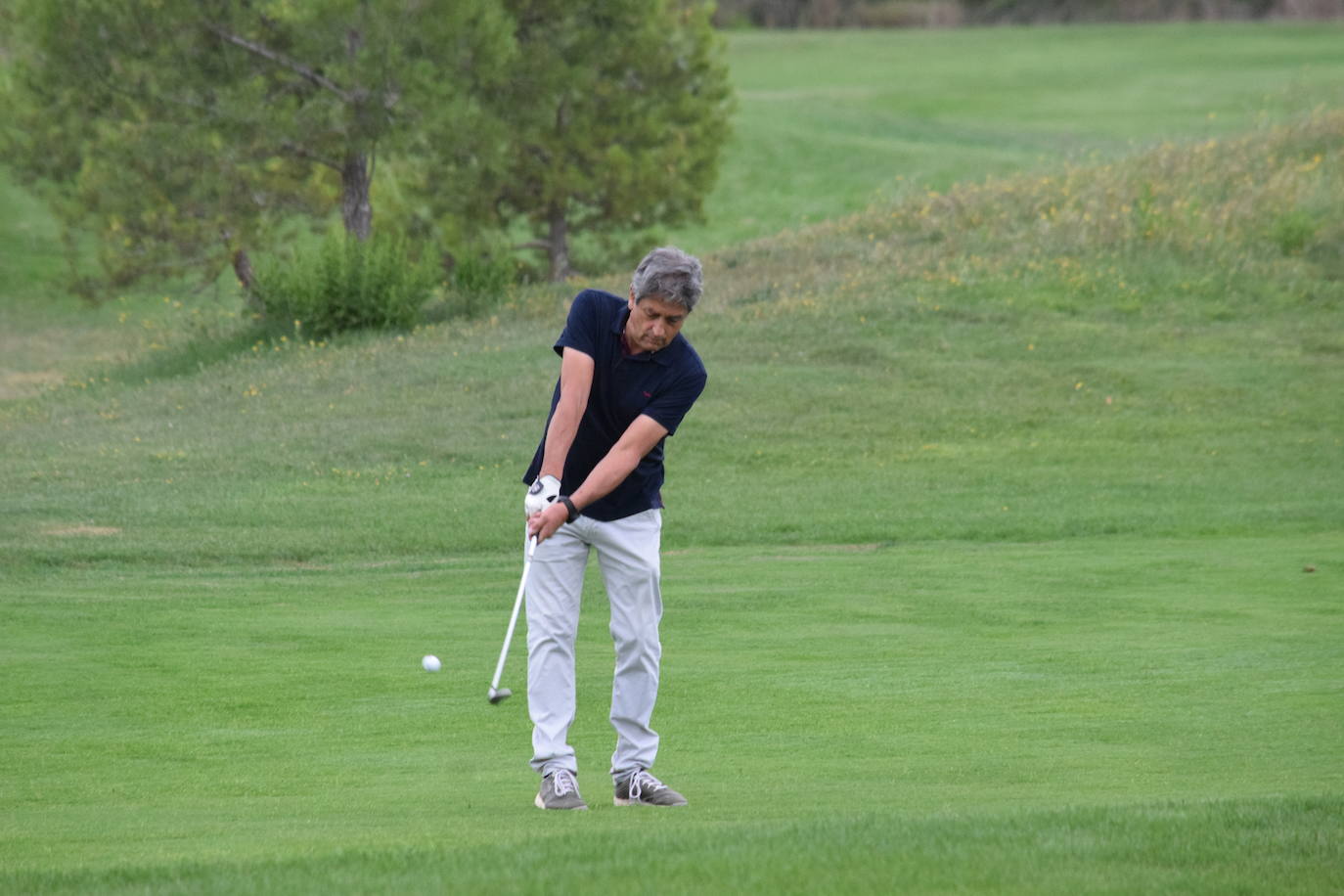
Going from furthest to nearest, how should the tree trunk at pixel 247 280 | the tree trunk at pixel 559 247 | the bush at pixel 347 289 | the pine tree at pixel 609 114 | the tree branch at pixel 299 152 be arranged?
the tree trunk at pixel 559 247 < the pine tree at pixel 609 114 < the tree branch at pixel 299 152 < the tree trunk at pixel 247 280 < the bush at pixel 347 289

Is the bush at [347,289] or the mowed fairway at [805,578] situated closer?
the mowed fairway at [805,578]

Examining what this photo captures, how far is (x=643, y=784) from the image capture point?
6656 millimetres

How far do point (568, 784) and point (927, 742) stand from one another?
2056mm

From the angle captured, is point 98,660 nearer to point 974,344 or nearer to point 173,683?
point 173,683

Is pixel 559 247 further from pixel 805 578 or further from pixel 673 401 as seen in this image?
pixel 673 401

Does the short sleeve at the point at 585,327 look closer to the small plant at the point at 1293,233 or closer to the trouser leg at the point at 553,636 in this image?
the trouser leg at the point at 553,636

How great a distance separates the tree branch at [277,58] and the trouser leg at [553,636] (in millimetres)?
25564

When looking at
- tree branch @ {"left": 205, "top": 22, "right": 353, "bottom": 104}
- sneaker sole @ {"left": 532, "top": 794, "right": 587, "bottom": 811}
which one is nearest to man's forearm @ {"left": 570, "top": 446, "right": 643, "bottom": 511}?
sneaker sole @ {"left": 532, "top": 794, "right": 587, "bottom": 811}

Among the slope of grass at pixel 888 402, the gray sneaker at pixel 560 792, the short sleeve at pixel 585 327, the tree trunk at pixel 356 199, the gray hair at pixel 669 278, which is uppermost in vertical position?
the gray hair at pixel 669 278

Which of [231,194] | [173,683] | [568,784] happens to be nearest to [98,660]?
[173,683]

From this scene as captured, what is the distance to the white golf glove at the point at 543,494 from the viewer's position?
21.1 ft

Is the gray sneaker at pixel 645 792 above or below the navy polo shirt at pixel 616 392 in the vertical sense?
below

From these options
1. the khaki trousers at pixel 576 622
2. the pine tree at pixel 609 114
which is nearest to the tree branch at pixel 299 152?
the pine tree at pixel 609 114

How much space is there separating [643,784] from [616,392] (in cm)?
144
